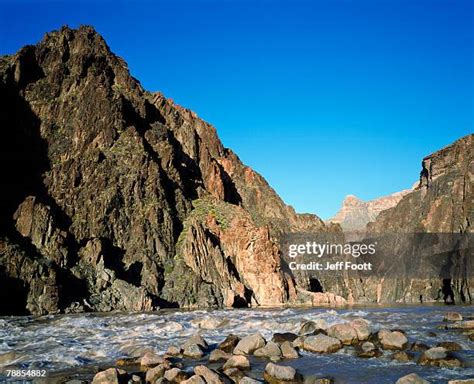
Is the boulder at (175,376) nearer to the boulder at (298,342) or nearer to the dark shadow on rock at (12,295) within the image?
the boulder at (298,342)

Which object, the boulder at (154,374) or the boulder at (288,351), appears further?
the boulder at (288,351)

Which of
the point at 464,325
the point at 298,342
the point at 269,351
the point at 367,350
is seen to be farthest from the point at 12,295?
the point at 464,325

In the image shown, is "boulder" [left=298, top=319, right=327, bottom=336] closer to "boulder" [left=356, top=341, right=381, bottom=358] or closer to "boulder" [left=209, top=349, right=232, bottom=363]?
"boulder" [left=356, top=341, right=381, bottom=358]

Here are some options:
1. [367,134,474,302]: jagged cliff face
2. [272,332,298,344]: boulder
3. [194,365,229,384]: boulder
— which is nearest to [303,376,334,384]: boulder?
[194,365,229,384]: boulder

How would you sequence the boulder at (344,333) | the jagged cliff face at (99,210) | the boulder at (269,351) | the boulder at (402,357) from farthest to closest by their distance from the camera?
the jagged cliff face at (99,210), the boulder at (344,333), the boulder at (269,351), the boulder at (402,357)

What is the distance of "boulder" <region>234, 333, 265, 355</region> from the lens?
77.2ft

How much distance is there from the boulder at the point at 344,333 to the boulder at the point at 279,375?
8.28 meters

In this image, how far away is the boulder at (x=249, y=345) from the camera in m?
23.5

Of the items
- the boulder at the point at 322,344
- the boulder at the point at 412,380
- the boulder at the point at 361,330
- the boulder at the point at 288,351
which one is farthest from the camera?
the boulder at the point at 361,330

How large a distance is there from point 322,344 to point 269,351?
3.15m

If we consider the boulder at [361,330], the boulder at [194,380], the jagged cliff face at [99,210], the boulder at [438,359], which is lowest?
the boulder at [194,380]

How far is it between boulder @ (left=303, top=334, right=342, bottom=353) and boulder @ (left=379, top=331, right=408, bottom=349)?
240cm

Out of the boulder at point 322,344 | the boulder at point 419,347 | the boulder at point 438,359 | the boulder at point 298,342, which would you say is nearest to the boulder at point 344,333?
the boulder at point 322,344

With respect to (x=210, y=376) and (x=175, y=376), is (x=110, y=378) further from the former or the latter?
(x=210, y=376)
